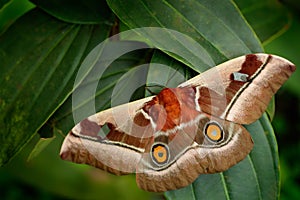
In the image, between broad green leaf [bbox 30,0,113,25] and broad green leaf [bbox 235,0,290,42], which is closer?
broad green leaf [bbox 30,0,113,25]

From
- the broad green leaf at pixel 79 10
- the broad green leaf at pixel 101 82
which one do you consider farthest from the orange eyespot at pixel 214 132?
the broad green leaf at pixel 79 10

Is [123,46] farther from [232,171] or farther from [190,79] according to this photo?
[232,171]

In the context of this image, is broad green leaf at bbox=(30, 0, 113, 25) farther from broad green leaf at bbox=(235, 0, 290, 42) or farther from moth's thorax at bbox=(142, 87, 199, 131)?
broad green leaf at bbox=(235, 0, 290, 42)

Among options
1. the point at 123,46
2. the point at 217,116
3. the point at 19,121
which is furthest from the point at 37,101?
the point at 217,116

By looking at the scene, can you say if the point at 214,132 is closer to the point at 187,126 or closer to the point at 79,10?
the point at 187,126

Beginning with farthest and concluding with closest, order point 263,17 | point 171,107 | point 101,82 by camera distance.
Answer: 1. point 263,17
2. point 101,82
3. point 171,107

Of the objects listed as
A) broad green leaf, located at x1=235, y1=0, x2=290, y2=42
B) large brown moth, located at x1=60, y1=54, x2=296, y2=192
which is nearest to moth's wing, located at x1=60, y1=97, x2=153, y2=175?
large brown moth, located at x1=60, y1=54, x2=296, y2=192

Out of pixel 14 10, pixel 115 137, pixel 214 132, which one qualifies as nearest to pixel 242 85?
pixel 214 132
